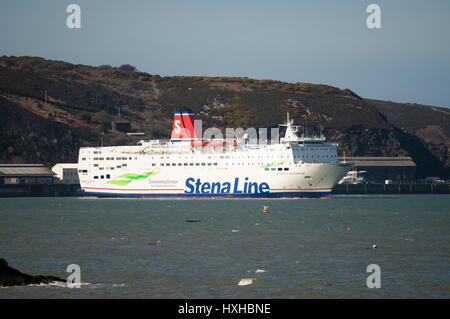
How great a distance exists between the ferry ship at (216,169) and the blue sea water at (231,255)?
25785 mm

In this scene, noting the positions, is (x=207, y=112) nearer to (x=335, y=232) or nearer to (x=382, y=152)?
(x=382, y=152)

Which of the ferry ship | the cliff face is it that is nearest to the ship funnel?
the ferry ship

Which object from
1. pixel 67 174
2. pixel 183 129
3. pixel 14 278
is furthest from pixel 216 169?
pixel 14 278

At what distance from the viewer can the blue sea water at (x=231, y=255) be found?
75.7 feet

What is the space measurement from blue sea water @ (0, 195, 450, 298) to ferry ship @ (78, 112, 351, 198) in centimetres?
2578

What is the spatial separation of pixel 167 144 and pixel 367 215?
124ft

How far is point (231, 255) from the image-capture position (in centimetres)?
3147

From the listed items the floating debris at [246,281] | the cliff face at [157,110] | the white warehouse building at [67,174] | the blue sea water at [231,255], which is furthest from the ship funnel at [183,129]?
the floating debris at [246,281]

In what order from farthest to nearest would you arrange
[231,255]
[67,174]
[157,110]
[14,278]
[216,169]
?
[157,110], [67,174], [216,169], [231,255], [14,278]

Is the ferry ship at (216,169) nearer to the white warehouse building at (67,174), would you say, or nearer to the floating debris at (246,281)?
the white warehouse building at (67,174)

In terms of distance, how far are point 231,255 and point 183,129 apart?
6490 cm

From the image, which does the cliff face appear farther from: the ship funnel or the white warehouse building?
the ship funnel

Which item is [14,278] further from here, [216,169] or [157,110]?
[157,110]

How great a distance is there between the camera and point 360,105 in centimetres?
16775
